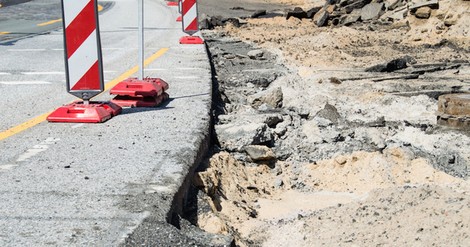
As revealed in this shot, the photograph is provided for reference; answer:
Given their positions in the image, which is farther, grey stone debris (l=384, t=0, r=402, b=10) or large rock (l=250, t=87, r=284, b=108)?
grey stone debris (l=384, t=0, r=402, b=10)

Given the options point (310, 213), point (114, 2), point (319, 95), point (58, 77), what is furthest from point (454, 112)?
point (114, 2)

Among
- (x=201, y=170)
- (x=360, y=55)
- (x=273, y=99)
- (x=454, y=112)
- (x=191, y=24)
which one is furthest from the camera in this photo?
(x=191, y=24)

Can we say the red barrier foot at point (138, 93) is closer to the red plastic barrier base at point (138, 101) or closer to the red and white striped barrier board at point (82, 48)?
the red plastic barrier base at point (138, 101)

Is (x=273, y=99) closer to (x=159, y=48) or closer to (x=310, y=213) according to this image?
(x=310, y=213)

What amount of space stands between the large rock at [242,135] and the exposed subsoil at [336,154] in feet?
0.04

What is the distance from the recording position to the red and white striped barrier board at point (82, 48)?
6609mm

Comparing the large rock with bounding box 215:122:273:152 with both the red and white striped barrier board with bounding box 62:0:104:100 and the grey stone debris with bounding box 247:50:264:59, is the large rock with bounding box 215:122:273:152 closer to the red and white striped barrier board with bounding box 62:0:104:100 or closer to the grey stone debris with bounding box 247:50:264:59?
the red and white striped barrier board with bounding box 62:0:104:100

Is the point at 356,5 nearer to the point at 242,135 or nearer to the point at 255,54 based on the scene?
the point at 255,54

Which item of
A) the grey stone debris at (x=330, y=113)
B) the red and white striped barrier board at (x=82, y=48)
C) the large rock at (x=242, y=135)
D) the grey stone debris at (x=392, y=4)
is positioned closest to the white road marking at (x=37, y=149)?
the red and white striped barrier board at (x=82, y=48)

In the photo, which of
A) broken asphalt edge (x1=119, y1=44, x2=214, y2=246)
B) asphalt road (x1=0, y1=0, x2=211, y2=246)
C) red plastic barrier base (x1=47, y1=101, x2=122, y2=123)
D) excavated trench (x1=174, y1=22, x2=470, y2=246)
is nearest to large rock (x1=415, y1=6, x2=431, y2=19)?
excavated trench (x1=174, y1=22, x2=470, y2=246)

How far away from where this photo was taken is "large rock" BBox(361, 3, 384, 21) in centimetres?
2039

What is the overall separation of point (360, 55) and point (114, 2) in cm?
2449

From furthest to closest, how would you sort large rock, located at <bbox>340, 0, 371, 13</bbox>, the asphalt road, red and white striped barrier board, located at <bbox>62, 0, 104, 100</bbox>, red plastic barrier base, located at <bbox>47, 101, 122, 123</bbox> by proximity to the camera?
1. large rock, located at <bbox>340, 0, 371, 13</bbox>
2. red plastic barrier base, located at <bbox>47, 101, 122, 123</bbox>
3. red and white striped barrier board, located at <bbox>62, 0, 104, 100</bbox>
4. the asphalt road

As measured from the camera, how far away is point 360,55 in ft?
45.3
